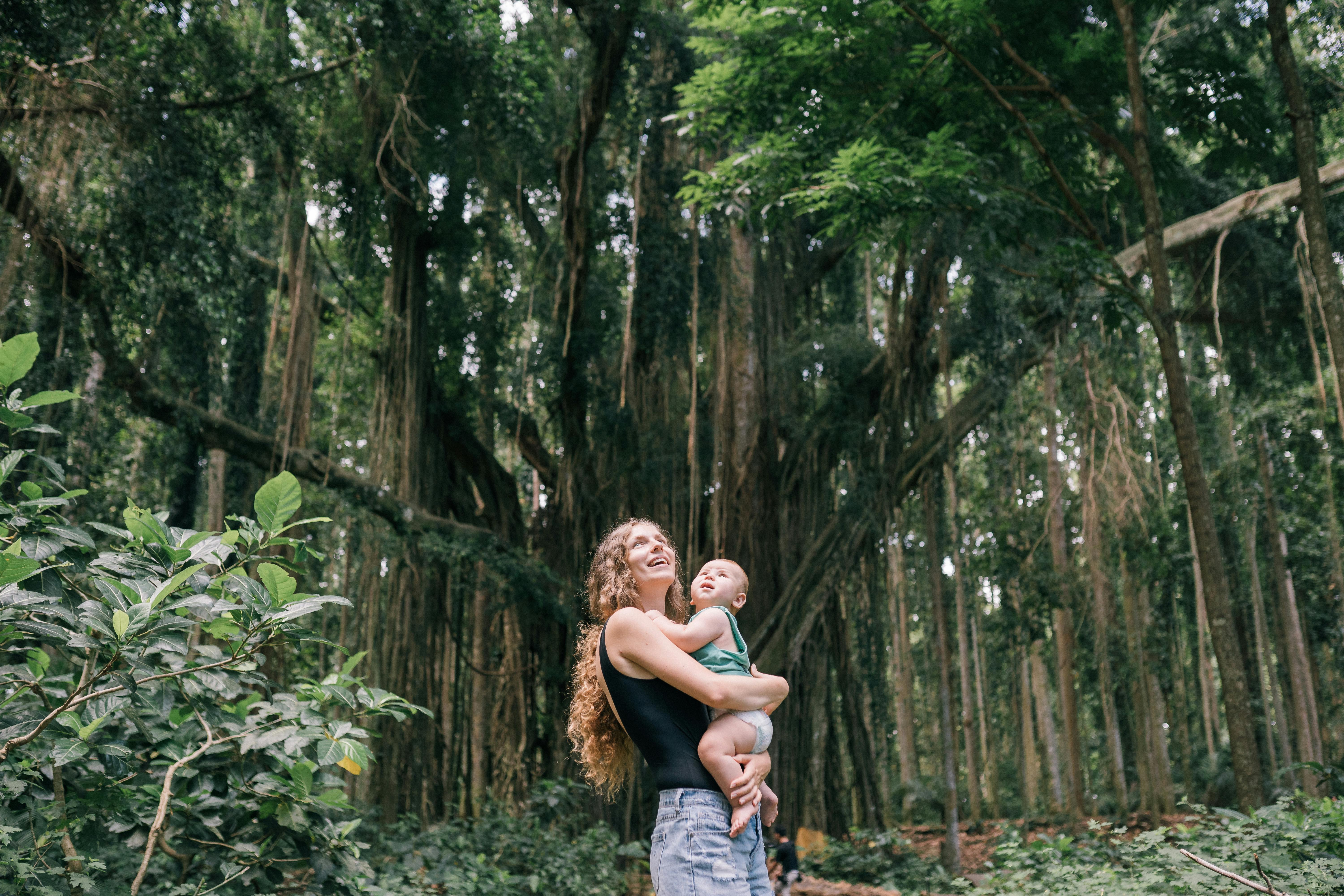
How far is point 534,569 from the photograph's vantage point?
7445mm

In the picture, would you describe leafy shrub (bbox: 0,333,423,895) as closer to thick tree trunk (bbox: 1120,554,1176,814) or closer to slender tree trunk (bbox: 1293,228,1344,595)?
slender tree trunk (bbox: 1293,228,1344,595)

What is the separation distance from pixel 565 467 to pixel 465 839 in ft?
10.8

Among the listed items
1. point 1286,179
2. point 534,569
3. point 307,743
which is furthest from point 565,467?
point 1286,179

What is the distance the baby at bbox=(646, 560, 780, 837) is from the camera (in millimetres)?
1492

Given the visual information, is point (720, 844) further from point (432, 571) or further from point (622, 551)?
point (432, 571)

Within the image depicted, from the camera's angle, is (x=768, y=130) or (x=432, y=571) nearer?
(x=768, y=130)

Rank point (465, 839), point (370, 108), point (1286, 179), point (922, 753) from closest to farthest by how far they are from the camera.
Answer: point (465, 839), point (370, 108), point (1286, 179), point (922, 753)

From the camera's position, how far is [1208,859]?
353 centimetres

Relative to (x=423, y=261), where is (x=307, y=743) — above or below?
below

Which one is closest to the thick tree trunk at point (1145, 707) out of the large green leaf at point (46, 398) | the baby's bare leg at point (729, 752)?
the baby's bare leg at point (729, 752)

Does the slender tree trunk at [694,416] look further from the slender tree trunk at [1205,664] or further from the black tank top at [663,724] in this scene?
the black tank top at [663,724]

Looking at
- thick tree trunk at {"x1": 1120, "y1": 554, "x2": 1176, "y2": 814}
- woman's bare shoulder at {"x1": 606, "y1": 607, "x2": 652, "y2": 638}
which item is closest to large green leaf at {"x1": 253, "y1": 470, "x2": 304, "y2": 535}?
woman's bare shoulder at {"x1": 606, "y1": 607, "x2": 652, "y2": 638}

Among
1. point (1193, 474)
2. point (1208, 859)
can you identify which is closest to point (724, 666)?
point (1208, 859)

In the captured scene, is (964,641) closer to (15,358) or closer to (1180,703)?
(1180,703)
